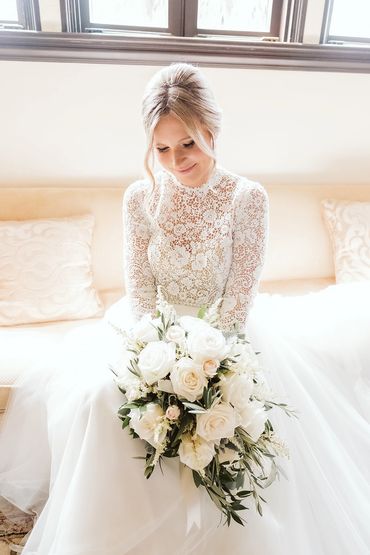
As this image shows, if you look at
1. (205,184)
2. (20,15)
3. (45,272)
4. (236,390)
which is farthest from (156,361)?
(20,15)

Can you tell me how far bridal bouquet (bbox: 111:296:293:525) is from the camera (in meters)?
0.88

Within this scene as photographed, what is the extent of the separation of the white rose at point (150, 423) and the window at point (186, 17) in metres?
1.83

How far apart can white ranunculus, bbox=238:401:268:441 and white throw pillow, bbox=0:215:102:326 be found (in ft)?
3.90

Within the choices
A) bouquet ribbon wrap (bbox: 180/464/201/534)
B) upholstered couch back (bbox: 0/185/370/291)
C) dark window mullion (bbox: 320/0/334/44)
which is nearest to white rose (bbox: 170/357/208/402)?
bouquet ribbon wrap (bbox: 180/464/201/534)

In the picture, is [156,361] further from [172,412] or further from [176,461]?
[176,461]

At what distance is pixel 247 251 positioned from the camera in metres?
1.43

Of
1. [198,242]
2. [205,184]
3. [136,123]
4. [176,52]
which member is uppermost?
[176,52]

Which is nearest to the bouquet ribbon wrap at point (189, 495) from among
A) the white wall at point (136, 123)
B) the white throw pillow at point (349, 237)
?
the white throw pillow at point (349, 237)

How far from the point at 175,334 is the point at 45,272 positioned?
1119 millimetres

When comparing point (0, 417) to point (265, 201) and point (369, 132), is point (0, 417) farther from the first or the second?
point (369, 132)

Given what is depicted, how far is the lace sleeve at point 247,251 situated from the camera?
1.43 metres

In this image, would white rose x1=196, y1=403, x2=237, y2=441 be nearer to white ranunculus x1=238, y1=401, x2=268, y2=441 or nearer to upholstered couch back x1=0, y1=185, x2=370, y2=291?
white ranunculus x1=238, y1=401, x2=268, y2=441

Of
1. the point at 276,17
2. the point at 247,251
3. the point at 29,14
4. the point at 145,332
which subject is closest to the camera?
the point at 145,332

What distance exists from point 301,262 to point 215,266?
95 centimetres
